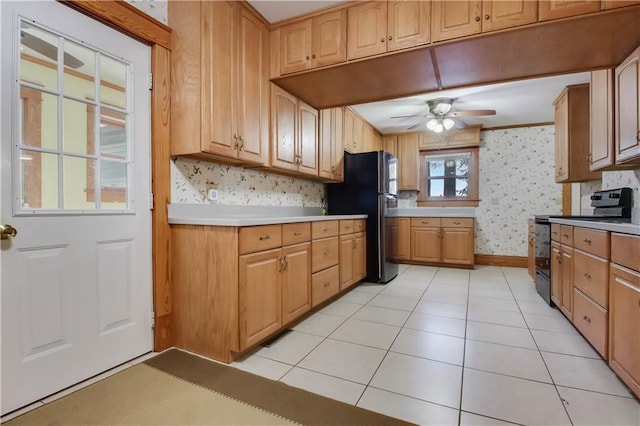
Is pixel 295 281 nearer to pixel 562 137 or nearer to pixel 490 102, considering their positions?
pixel 490 102

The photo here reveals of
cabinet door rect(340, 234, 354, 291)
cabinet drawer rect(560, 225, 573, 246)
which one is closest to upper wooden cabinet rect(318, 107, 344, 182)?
cabinet door rect(340, 234, 354, 291)

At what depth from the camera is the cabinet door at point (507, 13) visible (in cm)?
184

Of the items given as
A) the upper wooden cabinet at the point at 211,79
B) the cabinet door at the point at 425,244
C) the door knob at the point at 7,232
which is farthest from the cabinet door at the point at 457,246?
the door knob at the point at 7,232

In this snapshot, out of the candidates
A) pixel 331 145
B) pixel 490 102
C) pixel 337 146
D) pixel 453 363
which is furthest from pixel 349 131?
pixel 453 363

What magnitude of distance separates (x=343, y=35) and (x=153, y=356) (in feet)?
8.62

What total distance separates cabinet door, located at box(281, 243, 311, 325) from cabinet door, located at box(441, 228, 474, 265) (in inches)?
122

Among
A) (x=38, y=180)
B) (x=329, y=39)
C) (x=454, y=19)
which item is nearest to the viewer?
(x=38, y=180)

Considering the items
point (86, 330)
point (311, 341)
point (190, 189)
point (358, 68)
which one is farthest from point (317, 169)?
point (86, 330)

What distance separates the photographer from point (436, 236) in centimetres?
492

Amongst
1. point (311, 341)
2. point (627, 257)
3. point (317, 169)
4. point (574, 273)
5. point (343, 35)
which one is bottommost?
point (311, 341)

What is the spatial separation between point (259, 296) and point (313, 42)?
1.99 m

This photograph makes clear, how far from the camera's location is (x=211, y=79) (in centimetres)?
203

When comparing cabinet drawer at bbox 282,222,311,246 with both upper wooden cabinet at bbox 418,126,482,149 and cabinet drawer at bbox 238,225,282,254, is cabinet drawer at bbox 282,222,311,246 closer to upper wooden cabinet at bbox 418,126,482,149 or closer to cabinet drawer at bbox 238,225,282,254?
cabinet drawer at bbox 238,225,282,254

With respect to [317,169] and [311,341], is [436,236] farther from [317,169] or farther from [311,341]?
[311,341]
